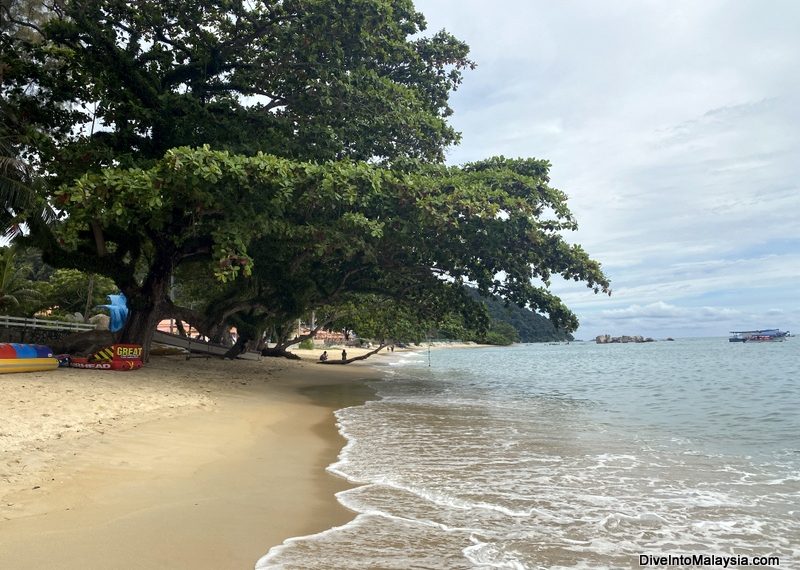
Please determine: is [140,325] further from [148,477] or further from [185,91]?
[148,477]

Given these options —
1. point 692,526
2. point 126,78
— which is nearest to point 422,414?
point 692,526

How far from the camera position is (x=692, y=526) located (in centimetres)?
456

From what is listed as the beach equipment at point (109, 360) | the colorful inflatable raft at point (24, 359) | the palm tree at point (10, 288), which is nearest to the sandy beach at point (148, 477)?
the colorful inflatable raft at point (24, 359)

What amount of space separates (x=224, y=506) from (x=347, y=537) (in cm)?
125

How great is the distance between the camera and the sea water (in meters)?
3.91

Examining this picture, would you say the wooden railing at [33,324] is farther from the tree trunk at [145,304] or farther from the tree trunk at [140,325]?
the tree trunk at [145,304]

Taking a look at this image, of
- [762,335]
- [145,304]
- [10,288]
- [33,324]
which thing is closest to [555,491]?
[145,304]

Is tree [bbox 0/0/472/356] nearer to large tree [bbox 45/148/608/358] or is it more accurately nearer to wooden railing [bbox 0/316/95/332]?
large tree [bbox 45/148/608/358]

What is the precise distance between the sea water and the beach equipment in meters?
5.69

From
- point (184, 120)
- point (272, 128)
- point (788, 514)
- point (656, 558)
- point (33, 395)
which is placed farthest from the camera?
point (272, 128)

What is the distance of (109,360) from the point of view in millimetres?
12469

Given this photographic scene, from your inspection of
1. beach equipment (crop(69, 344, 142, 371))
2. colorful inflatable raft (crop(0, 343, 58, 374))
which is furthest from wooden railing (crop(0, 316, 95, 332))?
colorful inflatable raft (crop(0, 343, 58, 374))

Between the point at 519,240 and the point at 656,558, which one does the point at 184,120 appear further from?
the point at 656,558

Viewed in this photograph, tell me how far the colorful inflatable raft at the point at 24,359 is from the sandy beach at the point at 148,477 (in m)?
0.41
